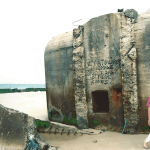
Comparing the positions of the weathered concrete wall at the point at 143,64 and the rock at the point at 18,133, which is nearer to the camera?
the rock at the point at 18,133

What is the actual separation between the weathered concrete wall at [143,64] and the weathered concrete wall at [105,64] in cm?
73

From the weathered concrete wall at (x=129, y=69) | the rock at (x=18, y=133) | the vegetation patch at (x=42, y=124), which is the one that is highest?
the weathered concrete wall at (x=129, y=69)

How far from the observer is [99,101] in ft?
25.2

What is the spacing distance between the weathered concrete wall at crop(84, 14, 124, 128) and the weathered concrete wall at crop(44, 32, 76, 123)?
89 cm

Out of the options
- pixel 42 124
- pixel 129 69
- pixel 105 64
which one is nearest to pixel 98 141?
pixel 42 124

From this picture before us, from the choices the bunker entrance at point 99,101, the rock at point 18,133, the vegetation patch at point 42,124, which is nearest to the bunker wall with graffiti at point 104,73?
the bunker entrance at point 99,101

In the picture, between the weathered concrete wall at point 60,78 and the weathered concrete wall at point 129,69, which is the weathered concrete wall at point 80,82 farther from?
the weathered concrete wall at point 129,69

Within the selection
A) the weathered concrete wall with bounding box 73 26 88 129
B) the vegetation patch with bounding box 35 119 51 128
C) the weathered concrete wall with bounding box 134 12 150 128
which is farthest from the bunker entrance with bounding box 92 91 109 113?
the vegetation patch with bounding box 35 119 51 128

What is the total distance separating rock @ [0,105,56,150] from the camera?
4332 mm

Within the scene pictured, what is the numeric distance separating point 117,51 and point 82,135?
359cm

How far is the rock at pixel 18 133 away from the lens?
4332 mm

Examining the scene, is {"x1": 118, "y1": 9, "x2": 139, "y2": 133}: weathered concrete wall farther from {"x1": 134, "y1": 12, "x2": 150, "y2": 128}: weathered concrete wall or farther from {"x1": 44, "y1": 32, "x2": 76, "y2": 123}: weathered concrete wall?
{"x1": 44, "y1": 32, "x2": 76, "y2": 123}: weathered concrete wall

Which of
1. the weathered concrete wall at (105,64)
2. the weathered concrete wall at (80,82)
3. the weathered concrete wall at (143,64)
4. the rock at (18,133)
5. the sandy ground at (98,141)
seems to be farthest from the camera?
the weathered concrete wall at (80,82)

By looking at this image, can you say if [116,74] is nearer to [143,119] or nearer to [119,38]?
[119,38]
